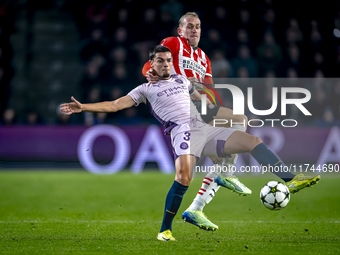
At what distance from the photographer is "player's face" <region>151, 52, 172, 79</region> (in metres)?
4.98

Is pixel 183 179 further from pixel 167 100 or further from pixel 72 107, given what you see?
pixel 72 107

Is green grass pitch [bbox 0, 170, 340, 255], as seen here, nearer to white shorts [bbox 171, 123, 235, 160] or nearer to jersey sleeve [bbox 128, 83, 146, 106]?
white shorts [bbox 171, 123, 235, 160]

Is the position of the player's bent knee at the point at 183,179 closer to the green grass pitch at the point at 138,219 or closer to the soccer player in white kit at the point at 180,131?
the soccer player in white kit at the point at 180,131

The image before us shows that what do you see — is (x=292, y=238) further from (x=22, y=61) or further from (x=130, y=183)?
(x=22, y=61)

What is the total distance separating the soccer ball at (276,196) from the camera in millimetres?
5000

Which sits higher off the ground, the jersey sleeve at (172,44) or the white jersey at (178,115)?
the jersey sleeve at (172,44)

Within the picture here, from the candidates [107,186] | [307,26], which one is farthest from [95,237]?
[307,26]

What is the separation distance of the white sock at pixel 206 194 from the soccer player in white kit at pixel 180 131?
0.62 metres

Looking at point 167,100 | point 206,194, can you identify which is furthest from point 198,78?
point 206,194

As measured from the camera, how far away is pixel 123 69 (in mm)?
12391

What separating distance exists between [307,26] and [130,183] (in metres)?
7.22

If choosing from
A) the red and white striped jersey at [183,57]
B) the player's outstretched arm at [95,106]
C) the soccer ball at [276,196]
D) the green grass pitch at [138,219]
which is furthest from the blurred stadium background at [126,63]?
the player's outstretched arm at [95,106]

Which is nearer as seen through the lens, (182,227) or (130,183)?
(182,227)

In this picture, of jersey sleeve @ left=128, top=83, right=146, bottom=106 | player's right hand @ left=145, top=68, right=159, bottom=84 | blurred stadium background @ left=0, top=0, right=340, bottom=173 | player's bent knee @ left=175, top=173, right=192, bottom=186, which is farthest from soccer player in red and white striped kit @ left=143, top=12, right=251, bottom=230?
blurred stadium background @ left=0, top=0, right=340, bottom=173
